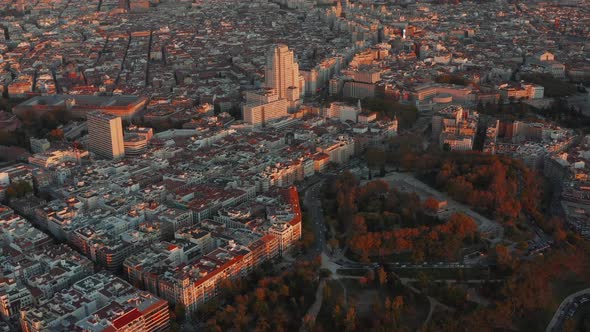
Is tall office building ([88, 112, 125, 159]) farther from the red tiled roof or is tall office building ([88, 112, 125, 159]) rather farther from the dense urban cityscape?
the red tiled roof

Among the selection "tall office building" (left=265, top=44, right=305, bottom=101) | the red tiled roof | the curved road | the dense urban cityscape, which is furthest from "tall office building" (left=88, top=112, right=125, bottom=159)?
the curved road

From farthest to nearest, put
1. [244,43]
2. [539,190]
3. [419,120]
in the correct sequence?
[244,43]
[419,120]
[539,190]

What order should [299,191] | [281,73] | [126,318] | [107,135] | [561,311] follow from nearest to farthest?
[126,318] < [561,311] < [299,191] < [107,135] < [281,73]

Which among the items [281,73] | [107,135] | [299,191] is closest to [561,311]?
[299,191]

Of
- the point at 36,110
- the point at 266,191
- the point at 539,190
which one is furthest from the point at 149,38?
the point at 539,190

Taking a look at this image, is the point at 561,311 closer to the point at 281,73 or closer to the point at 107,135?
the point at 107,135

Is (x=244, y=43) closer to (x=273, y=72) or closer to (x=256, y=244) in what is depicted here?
(x=273, y=72)
